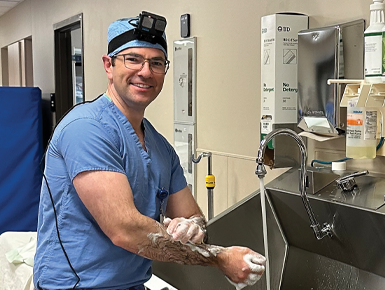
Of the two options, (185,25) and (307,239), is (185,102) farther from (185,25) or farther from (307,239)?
(307,239)

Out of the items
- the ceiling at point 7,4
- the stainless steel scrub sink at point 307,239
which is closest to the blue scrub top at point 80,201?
the stainless steel scrub sink at point 307,239

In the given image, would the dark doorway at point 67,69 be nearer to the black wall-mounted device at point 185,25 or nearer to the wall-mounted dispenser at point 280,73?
the black wall-mounted device at point 185,25

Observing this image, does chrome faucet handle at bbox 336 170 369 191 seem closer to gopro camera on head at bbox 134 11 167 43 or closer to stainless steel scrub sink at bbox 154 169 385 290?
stainless steel scrub sink at bbox 154 169 385 290

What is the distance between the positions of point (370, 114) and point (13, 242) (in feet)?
6.53

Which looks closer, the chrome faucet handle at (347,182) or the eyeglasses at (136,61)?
the eyeglasses at (136,61)

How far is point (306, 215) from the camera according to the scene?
4.91 ft

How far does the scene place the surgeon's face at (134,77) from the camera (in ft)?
4.14

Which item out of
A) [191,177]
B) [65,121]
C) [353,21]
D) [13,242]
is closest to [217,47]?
[191,177]

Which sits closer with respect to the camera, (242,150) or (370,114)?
(370,114)

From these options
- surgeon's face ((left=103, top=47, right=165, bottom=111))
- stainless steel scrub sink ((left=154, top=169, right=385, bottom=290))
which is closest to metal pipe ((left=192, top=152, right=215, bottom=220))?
stainless steel scrub sink ((left=154, top=169, right=385, bottom=290))

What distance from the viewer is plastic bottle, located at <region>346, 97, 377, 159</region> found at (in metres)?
1.40

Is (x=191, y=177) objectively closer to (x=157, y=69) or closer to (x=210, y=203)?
(x=210, y=203)

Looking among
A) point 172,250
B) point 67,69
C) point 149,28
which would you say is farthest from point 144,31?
point 67,69

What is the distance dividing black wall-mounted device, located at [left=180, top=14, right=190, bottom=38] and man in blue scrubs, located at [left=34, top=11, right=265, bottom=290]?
43.2 inches
